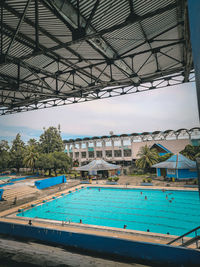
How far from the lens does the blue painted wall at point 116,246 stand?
5281 millimetres

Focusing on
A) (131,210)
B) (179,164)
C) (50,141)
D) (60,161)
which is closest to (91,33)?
(131,210)

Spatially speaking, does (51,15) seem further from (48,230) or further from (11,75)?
(48,230)

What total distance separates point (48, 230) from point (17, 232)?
2002mm

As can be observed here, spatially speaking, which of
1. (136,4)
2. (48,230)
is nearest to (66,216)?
(48,230)

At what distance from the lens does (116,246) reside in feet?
20.7

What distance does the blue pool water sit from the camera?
11.6 m

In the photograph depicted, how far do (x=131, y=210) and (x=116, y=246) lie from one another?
8.58 m

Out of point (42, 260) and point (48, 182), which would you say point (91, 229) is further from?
point (48, 182)

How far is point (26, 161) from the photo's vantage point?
34375 mm

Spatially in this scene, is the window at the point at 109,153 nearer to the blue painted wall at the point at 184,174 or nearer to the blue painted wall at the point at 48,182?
the blue painted wall at the point at 48,182

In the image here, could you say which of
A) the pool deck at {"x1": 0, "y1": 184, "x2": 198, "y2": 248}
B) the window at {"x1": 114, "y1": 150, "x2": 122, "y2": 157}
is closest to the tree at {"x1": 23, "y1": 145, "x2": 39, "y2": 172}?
the pool deck at {"x1": 0, "y1": 184, "x2": 198, "y2": 248}

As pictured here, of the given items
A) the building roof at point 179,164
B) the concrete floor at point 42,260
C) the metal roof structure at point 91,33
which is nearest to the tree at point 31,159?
the building roof at point 179,164

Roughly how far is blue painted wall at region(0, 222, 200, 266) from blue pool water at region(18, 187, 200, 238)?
487 centimetres

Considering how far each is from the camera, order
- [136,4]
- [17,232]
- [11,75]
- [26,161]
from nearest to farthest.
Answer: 1. [136,4]
2. [17,232]
3. [11,75]
4. [26,161]
